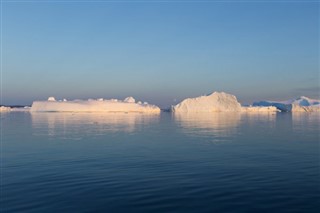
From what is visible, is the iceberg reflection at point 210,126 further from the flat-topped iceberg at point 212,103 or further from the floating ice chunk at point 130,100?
the floating ice chunk at point 130,100

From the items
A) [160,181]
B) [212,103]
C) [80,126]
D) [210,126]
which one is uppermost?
[212,103]

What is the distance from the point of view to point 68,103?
109250 mm

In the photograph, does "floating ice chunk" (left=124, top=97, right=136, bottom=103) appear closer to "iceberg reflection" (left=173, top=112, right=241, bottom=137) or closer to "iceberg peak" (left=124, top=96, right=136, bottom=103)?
"iceberg peak" (left=124, top=96, right=136, bottom=103)

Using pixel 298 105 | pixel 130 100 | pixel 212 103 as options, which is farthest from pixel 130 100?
pixel 298 105

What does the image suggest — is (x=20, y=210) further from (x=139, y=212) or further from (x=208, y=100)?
(x=208, y=100)

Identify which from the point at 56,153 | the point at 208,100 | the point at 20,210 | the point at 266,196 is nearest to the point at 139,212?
the point at 20,210

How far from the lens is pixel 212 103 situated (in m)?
112

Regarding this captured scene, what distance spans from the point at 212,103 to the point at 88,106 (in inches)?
1794

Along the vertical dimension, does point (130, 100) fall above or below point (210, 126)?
above

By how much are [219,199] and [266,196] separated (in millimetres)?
1350

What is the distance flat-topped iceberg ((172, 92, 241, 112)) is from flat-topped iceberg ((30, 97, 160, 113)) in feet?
56.1

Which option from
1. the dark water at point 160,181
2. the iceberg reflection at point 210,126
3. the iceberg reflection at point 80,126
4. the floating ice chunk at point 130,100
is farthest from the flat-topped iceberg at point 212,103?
the dark water at point 160,181

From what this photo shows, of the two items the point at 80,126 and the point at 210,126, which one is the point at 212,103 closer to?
the point at 210,126

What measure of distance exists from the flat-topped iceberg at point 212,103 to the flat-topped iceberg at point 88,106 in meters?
17.1
